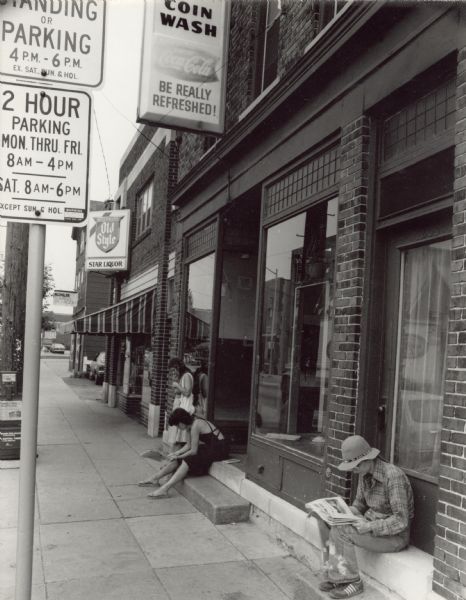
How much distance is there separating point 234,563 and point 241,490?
5.34 feet

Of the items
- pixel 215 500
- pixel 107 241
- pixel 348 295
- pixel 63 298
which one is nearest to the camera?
pixel 348 295

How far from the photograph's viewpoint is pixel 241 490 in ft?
22.9

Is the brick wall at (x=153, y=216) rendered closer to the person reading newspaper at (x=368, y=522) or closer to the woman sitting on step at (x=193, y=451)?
the woman sitting on step at (x=193, y=451)

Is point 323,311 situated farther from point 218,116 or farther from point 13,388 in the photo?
point 13,388

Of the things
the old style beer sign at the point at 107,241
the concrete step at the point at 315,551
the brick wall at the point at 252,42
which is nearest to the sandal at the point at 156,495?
the concrete step at the point at 315,551

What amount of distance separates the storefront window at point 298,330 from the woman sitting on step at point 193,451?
1087mm

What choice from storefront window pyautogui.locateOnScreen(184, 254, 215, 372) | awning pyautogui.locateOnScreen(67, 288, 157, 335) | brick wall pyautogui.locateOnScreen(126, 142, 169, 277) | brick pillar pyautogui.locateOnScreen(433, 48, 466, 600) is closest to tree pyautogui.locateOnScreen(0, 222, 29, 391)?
storefront window pyautogui.locateOnScreen(184, 254, 215, 372)

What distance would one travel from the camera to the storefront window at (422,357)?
446cm

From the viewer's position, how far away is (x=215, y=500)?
6.76 m

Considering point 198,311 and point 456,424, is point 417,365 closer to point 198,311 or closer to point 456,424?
point 456,424

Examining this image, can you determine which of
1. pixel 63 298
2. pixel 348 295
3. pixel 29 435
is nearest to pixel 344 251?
pixel 348 295

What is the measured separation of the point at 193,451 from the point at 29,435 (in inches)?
201

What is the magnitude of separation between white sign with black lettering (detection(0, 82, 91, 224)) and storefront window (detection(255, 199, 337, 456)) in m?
3.30

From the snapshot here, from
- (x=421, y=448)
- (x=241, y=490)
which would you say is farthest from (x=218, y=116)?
(x=421, y=448)
